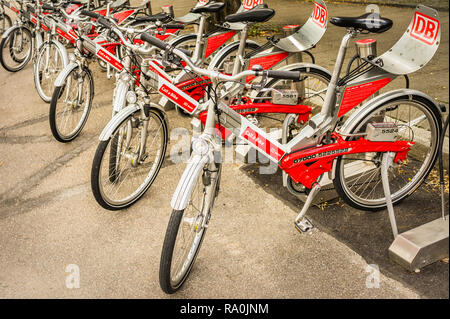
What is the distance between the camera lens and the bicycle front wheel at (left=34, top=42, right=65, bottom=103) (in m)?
5.16

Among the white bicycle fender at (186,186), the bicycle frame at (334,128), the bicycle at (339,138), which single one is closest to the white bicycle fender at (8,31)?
the bicycle at (339,138)

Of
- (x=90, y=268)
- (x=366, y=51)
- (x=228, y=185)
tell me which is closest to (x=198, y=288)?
(x=90, y=268)

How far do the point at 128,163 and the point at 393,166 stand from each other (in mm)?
2175

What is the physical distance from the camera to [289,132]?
385 centimetres

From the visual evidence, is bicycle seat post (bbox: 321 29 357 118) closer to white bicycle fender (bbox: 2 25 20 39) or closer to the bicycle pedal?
the bicycle pedal

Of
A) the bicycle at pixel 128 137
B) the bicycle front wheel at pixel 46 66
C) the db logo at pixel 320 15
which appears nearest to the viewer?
the bicycle at pixel 128 137

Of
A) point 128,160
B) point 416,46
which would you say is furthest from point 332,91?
point 128,160

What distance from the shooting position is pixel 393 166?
3.18 metres

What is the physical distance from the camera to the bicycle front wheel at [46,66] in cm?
516

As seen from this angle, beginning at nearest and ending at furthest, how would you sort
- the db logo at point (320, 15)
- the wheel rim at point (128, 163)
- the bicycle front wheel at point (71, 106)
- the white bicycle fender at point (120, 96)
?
the wheel rim at point (128, 163)
the white bicycle fender at point (120, 96)
the db logo at point (320, 15)
the bicycle front wheel at point (71, 106)

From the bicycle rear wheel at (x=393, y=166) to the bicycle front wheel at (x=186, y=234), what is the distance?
991mm

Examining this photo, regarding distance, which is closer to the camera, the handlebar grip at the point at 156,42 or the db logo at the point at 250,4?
the handlebar grip at the point at 156,42

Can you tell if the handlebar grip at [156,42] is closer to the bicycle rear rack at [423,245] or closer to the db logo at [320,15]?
the bicycle rear rack at [423,245]

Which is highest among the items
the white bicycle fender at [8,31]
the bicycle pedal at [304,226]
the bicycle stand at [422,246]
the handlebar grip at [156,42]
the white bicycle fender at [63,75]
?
the handlebar grip at [156,42]
